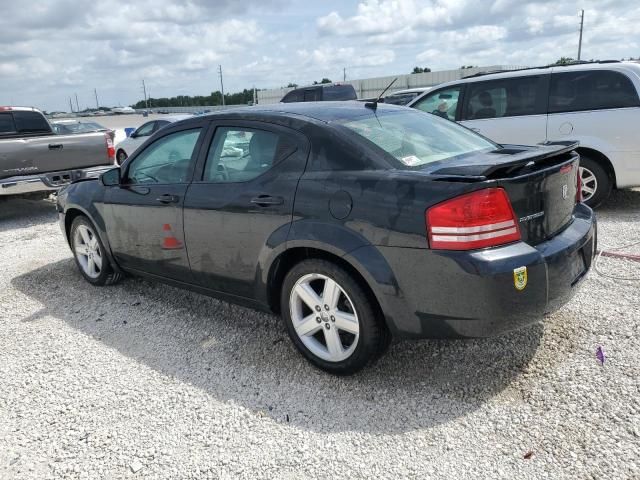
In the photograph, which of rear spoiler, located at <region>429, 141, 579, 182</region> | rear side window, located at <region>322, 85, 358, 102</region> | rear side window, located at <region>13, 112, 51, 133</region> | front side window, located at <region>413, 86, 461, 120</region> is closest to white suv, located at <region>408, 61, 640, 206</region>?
front side window, located at <region>413, 86, 461, 120</region>

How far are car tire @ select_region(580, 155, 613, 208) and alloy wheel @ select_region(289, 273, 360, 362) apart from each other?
4.73 metres

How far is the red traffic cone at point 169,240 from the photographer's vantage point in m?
3.90

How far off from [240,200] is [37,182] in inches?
226

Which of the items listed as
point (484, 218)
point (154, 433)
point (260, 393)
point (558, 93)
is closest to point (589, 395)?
point (484, 218)

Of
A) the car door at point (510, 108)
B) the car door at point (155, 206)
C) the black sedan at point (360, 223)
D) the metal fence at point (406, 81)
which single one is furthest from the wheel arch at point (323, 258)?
the metal fence at point (406, 81)

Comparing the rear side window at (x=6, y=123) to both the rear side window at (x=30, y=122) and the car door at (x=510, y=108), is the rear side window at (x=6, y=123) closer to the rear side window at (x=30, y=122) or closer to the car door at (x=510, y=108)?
the rear side window at (x=30, y=122)

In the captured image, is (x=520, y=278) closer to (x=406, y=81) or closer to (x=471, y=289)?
(x=471, y=289)

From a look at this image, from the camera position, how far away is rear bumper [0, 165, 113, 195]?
7609 mm

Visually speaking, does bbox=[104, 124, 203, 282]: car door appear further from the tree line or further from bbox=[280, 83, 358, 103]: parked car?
the tree line

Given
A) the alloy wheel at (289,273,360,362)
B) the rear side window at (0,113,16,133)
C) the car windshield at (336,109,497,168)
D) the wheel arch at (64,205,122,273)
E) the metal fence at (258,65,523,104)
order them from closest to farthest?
the alloy wheel at (289,273,360,362) < the car windshield at (336,109,497,168) < the wheel arch at (64,205,122,273) < the rear side window at (0,113,16,133) < the metal fence at (258,65,523,104)

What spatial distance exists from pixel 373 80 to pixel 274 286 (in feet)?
129

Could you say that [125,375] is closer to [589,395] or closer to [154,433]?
[154,433]

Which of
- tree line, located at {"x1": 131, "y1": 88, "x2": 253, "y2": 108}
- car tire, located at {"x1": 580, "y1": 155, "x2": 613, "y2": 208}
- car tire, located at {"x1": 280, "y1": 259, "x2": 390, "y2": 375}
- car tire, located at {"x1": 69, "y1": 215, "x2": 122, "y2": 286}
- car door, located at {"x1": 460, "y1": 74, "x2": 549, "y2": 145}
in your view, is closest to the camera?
car tire, located at {"x1": 280, "y1": 259, "x2": 390, "y2": 375}

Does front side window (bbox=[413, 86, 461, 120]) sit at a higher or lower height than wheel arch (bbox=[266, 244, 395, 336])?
higher
